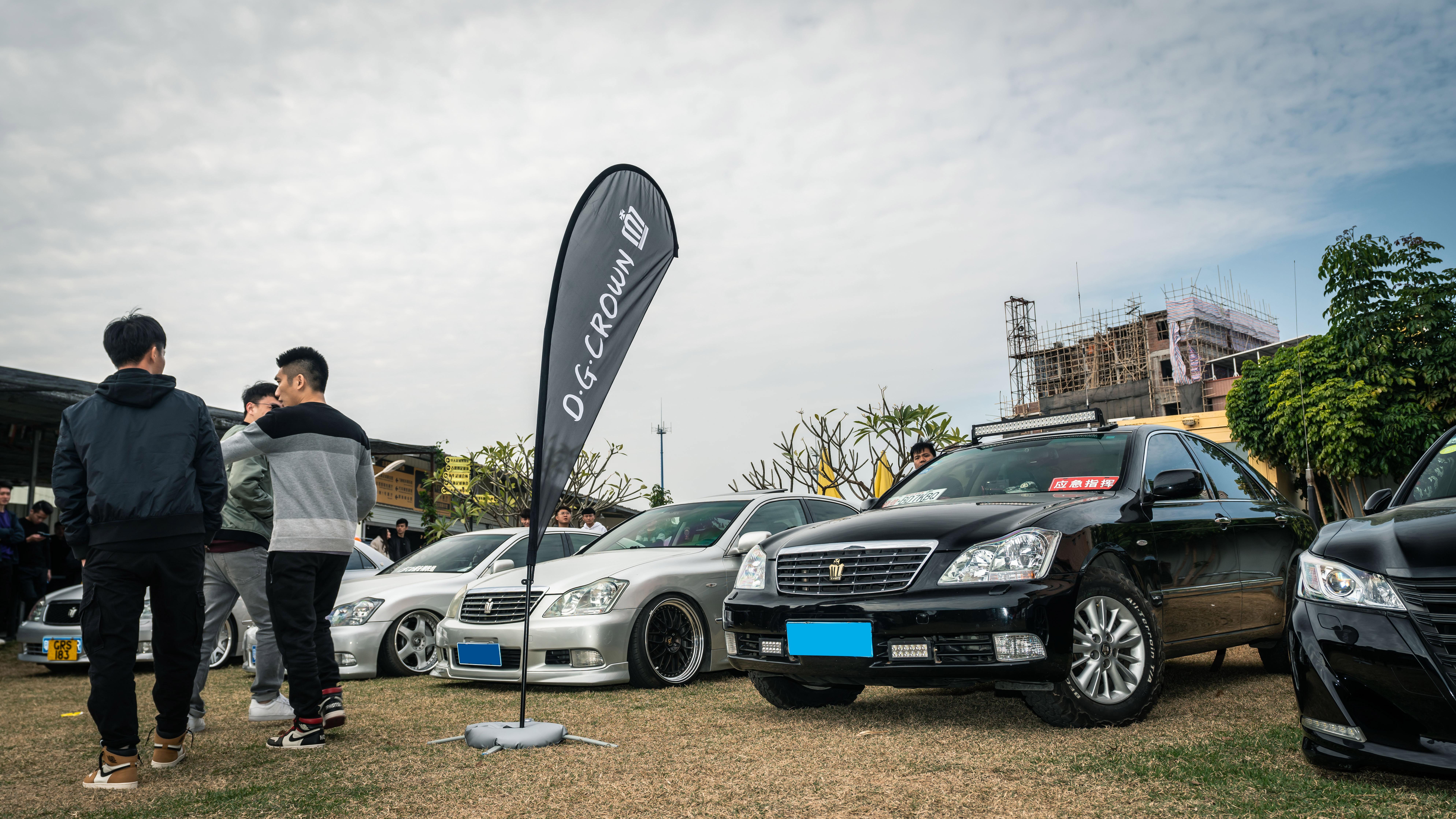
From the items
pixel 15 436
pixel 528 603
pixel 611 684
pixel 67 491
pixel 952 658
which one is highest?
pixel 15 436

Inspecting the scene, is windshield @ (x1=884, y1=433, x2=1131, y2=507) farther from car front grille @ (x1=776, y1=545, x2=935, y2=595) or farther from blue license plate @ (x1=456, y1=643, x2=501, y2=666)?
blue license plate @ (x1=456, y1=643, x2=501, y2=666)

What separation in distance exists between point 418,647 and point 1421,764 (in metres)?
7.05

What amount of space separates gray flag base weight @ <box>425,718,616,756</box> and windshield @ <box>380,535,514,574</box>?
167 inches

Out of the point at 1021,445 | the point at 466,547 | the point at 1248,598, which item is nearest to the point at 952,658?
the point at 1021,445

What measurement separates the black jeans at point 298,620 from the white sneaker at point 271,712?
30.5 inches

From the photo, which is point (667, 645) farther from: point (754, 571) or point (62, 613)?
point (62, 613)

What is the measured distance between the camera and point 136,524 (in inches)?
150

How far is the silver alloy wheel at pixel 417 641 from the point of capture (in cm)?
799

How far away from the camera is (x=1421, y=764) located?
279 cm

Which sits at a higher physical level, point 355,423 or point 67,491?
point 355,423

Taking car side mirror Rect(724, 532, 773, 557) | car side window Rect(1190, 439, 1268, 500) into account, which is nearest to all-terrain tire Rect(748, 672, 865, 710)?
car side mirror Rect(724, 532, 773, 557)

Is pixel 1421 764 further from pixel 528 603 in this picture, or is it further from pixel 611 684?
pixel 611 684

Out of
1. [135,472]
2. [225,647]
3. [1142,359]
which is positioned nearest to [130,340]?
[135,472]

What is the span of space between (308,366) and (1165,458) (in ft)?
14.9
